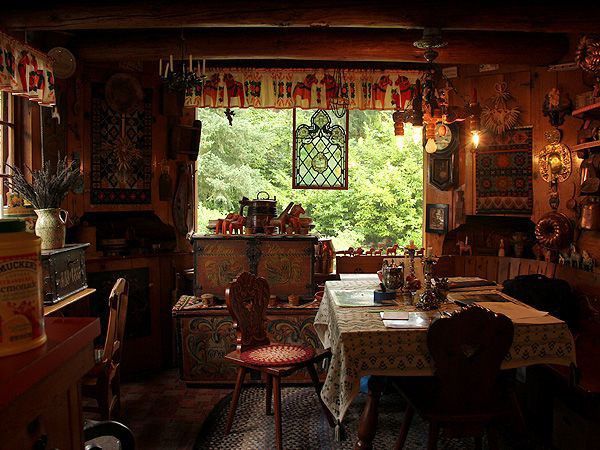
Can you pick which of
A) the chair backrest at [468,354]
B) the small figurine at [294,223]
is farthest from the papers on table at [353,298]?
the small figurine at [294,223]

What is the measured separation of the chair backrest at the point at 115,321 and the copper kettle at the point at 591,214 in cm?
358

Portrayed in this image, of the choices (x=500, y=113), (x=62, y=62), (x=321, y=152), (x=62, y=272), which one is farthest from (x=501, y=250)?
(x=62, y=62)

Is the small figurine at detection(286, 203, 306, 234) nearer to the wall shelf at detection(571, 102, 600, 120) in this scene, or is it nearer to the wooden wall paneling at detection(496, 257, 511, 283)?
the wooden wall paneling at detection(496, 257, 511, 283)

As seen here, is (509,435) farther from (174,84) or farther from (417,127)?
(174,84)

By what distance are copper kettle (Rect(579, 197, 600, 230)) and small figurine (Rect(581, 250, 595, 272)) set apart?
0.22 metres

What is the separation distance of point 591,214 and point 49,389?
4.46 m

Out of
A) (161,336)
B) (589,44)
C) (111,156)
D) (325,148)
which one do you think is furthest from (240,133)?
(589,44)

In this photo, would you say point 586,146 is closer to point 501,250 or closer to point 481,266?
point 501,250

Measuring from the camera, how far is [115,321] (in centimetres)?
346

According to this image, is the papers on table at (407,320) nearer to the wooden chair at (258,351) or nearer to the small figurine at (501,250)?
the wooden chair at (258,351)

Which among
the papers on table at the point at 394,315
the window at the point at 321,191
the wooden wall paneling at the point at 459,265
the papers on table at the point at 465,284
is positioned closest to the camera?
the papers on table at the point at 394,315

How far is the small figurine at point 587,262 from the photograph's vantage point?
14.5 ft

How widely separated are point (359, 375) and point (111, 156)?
3.47m

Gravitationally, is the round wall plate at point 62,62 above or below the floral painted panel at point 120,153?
above
